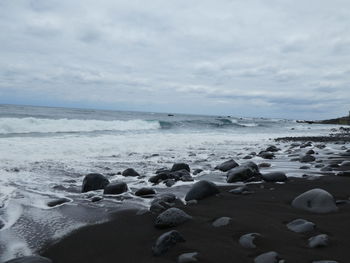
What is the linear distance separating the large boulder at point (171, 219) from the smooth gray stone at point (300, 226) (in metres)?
1.05

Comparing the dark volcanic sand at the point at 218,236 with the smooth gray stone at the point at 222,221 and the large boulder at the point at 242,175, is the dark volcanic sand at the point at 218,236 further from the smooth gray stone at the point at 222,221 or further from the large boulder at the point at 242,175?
the large boulder at the point at 242,175

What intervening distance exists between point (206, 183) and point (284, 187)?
1.33 metres

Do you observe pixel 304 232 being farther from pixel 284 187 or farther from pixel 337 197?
pixel 284 187

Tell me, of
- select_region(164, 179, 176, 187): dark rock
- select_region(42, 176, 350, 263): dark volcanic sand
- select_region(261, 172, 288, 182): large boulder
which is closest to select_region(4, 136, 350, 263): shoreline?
select_region(42, 176, 350, 263): dark volcanic sand

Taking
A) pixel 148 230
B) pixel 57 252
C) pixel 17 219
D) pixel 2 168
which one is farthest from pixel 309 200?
pixel 2 168

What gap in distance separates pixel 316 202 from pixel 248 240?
140cm

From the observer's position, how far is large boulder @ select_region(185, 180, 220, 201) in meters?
4.61

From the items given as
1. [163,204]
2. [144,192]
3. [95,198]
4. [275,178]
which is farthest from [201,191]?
[275,178]

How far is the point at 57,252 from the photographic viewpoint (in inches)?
117

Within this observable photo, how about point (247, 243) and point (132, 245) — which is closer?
point (247, 243)

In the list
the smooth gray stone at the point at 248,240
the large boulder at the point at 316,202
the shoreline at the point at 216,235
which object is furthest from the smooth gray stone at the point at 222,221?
the large boulder at the point at 316,202

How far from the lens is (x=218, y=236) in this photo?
3.06 metres

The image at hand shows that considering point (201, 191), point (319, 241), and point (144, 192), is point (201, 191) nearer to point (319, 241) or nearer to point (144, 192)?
point (144, 192)

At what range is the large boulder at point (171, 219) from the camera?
3410 millimetres
